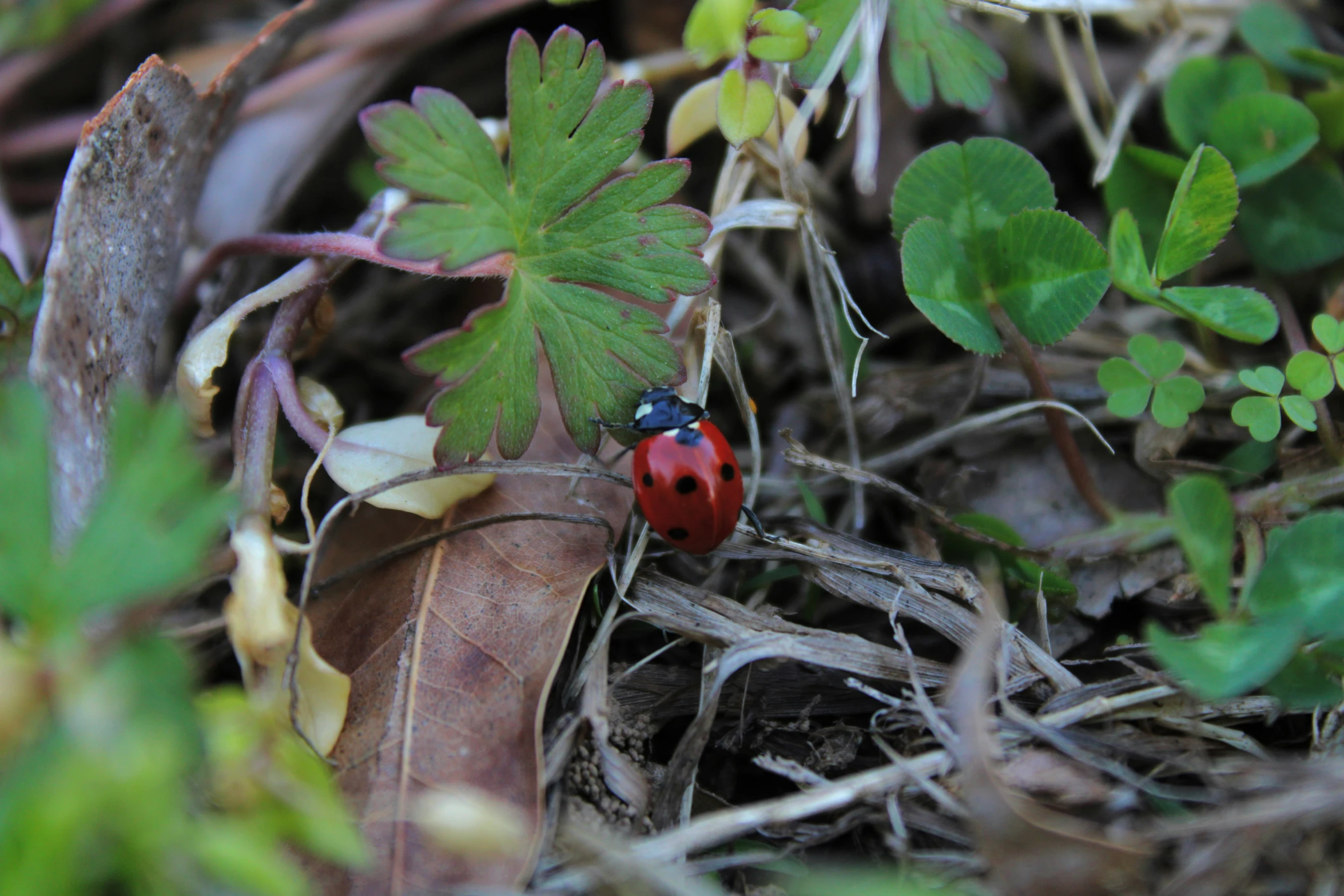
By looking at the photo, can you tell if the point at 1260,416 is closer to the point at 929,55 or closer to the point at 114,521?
the point at 929,55

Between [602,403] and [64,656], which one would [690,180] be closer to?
[602,403]

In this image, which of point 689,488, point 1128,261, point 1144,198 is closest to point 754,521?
point 689,488

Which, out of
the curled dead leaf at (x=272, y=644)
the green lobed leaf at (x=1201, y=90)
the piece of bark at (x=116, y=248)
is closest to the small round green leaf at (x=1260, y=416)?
the green lobed leaf at (x=1201, y=90)

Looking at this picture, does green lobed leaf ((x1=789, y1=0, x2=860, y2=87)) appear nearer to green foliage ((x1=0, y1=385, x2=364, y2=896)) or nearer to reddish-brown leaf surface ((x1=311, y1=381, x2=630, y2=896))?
reddish-brown leaf surface ((x1=311, y1=381, x2=630, y2=896))

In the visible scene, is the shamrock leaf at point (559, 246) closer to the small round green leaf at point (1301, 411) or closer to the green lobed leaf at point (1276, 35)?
the small round green leaf at point (1301, 411)

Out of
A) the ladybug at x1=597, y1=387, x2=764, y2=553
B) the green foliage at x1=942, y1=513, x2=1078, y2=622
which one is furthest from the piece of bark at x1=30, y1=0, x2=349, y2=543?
the green foliage at x1=942, y1=513, x2=1078, y2=622

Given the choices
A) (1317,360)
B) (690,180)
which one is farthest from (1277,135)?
(690,180)

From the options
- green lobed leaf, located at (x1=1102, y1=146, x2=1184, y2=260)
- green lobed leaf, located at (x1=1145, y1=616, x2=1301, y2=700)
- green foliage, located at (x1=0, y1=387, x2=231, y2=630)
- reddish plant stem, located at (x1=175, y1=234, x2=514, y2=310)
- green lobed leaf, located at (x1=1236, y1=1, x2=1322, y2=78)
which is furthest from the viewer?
green lobed leaf, located at (x1=1236, y1=1, x2=1322, y2=78)
